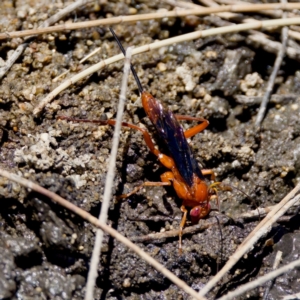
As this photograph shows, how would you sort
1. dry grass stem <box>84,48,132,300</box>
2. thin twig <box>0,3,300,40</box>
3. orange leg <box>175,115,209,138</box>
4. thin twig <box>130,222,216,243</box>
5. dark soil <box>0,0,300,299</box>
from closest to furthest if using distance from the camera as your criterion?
dry grass stem <box>84,48,132,300</box>, dark soil <box>0,0,300,299</box>, thin twig <box>130,222,216,243</box>, thin twig <box>0,3,300,40</box>, orange leg <box>175,115,209,138</box>

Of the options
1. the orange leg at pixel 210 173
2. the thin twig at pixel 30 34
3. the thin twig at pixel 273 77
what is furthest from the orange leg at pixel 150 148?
the thin twig at pixel 273 77

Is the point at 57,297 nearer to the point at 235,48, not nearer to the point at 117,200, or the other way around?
the point at 117,200

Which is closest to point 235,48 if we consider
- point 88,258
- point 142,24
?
point 142,24

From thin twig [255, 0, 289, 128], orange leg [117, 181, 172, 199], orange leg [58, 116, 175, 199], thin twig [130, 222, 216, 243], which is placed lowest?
thin twig [130, 222, 216, 243]

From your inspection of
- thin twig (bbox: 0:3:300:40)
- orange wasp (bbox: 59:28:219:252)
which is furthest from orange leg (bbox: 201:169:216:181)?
thin twig (bbox: 0:3:300:40)

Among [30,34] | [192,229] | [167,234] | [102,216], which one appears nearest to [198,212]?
[192,229]

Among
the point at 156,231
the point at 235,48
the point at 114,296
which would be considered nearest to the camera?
the point at 114,296

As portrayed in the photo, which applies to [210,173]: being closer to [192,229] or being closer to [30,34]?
[192,229]

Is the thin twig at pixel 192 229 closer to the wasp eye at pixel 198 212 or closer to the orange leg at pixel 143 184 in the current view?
the wasp eye at pixel 198 212

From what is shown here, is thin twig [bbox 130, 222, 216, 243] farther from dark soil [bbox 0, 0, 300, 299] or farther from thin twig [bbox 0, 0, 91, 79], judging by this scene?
thin twig [bbox 0, 0, 91, 79]
